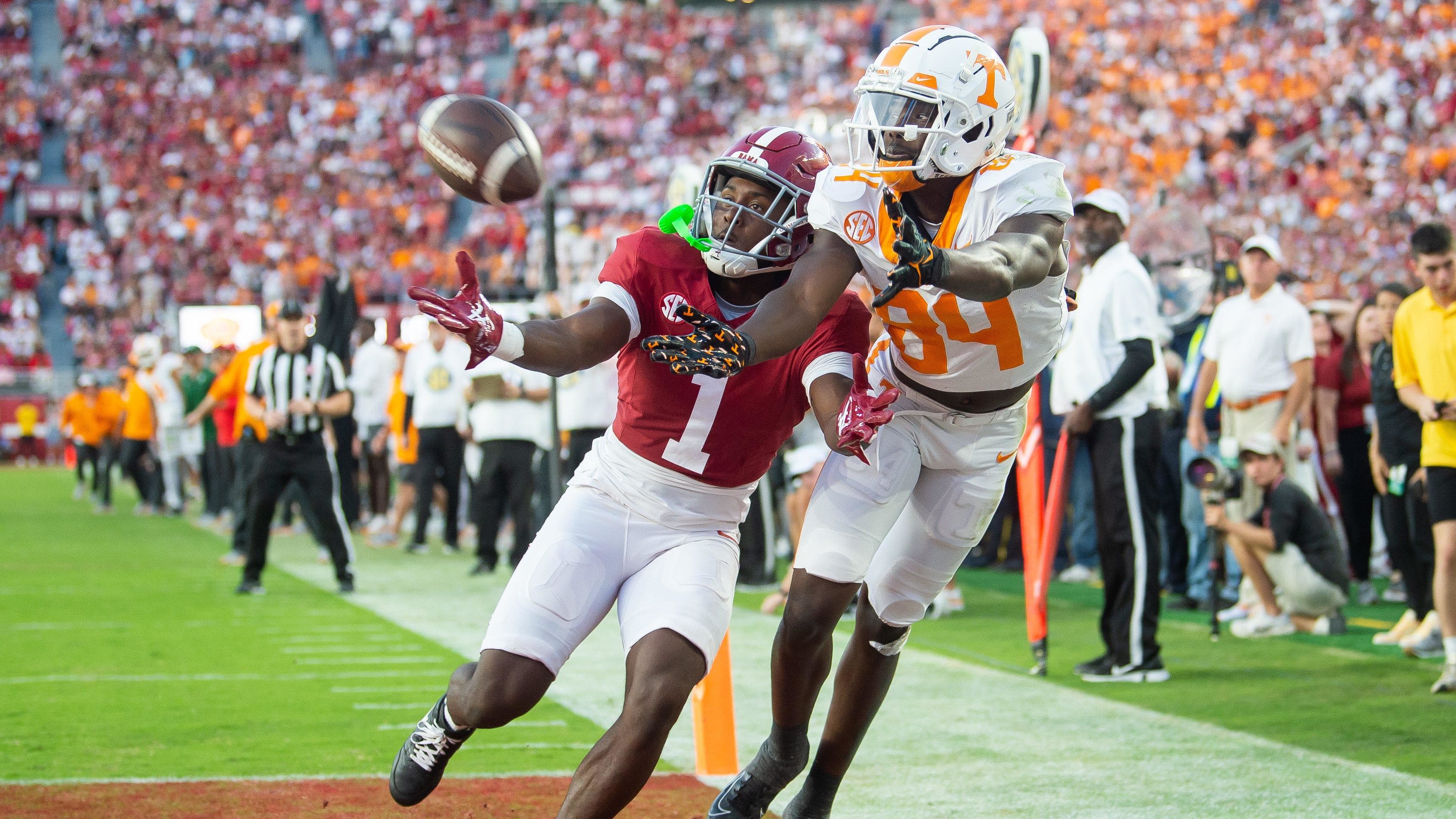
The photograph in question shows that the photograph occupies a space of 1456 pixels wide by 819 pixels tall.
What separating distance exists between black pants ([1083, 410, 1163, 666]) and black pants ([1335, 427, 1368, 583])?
328 cm

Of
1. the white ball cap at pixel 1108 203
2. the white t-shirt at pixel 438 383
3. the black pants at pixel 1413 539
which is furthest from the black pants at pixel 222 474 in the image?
the black pants at pixel 1413 539

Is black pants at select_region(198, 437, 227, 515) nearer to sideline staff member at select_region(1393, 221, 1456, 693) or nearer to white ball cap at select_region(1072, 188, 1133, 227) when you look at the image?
white ball cap at select_region(1072, 188, 1133, 227)

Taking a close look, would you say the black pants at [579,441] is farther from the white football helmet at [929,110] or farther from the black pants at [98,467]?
the black pants at [98,467]

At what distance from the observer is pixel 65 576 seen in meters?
10.8

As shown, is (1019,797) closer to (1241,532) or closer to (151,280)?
(1241,532)

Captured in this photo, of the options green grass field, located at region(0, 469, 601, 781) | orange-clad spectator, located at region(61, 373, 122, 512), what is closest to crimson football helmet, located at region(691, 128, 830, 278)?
green grass field, located at region(0, 469, 601, 781)

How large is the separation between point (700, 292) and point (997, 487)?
104 centimetres

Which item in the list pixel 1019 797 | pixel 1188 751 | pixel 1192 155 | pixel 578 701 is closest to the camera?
pixel 1019 797

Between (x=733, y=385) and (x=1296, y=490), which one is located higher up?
(x=733, y=385)

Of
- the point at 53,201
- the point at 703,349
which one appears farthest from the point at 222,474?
the point at 53,201

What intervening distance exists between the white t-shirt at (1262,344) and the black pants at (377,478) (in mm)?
9034

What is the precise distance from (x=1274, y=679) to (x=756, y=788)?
3430 mm

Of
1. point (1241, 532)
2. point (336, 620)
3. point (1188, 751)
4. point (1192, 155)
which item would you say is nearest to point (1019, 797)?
point (1188, 751)

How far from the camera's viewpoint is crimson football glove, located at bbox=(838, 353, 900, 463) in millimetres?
3561
